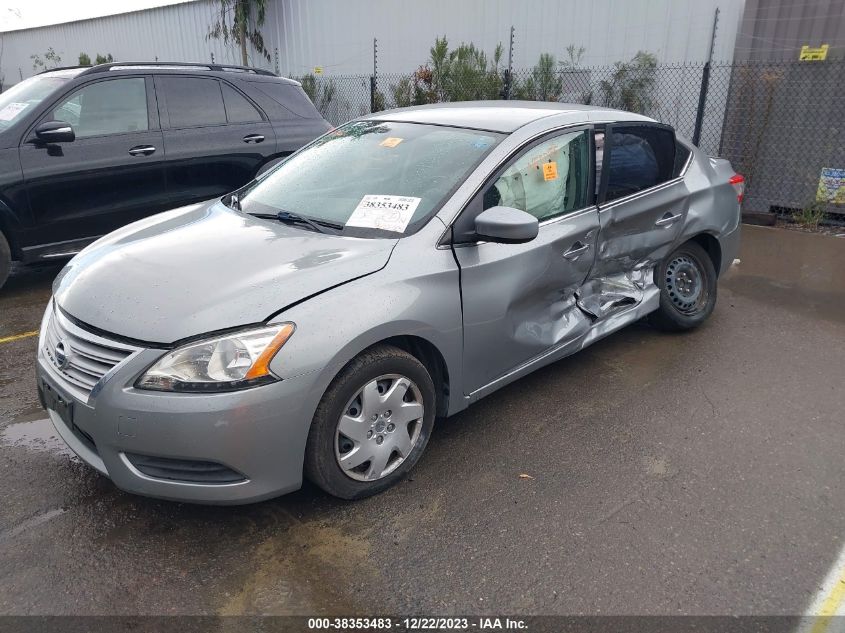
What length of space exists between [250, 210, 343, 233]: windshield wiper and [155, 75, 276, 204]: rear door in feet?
9.72

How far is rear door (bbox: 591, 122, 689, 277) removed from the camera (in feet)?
12.6

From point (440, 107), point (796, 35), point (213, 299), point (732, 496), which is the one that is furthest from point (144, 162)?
point (796, 35)

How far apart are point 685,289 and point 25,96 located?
18.1 feet

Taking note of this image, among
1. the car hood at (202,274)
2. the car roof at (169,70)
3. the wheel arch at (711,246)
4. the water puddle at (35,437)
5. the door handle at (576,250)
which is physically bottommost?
the water puddle at (35,437)

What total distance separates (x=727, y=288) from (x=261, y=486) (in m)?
4.83

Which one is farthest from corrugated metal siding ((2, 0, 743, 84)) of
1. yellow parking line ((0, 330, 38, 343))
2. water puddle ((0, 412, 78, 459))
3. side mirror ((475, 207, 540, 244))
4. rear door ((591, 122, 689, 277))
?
water puddle ((0, 412, 78, 459))

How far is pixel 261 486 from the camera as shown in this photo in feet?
8.10

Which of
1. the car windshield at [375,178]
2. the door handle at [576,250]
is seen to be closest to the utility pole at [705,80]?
the door handle at [576,250]

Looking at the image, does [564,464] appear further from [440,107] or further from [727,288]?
[727,288]

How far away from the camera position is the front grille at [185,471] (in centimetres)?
242

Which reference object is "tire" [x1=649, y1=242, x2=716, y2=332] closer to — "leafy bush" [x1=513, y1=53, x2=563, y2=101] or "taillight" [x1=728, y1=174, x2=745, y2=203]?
"taillight" [x1=728, y1=174, x2=745, y2=203]

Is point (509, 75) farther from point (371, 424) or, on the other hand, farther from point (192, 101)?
point (371, 424)

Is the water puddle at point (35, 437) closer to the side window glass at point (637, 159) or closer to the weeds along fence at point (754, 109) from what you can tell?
the side window glass at point (637, 159)

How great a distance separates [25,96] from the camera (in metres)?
5.54
